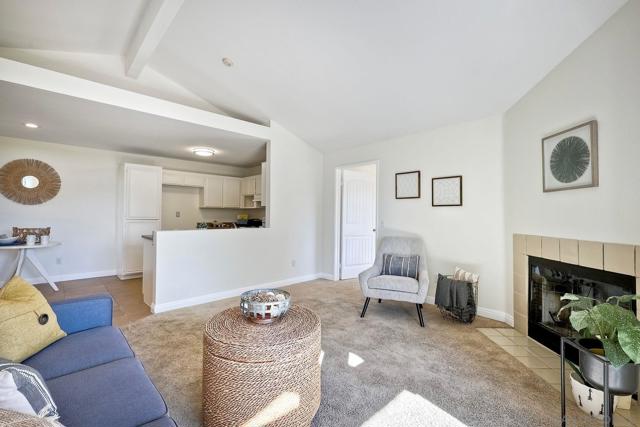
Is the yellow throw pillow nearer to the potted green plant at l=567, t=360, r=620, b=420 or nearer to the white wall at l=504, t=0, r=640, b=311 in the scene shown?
the potted green plant at l=567, t=360, r=620, b=420

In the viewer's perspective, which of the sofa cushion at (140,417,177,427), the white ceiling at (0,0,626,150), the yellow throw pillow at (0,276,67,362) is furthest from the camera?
the white ceiling at (0,0,626,150)

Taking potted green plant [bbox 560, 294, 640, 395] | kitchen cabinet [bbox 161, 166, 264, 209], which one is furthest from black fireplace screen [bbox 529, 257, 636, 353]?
kitchen cabinet [bbox 161, 166, 264, 209]

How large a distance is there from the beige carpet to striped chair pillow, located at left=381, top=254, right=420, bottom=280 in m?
0.46

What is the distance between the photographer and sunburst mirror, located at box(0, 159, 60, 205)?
420 cm

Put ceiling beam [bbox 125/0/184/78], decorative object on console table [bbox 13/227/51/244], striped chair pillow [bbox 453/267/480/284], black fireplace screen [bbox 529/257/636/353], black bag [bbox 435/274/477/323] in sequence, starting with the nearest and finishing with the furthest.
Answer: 1. black fireplace screen [bbox 529/257/636/353]
2. ceiling beam [bbox 125/0/184/78]
3. black bag [bbox 435/274/477/323]
4. striped chair pillow [bbox 453/267/480/284]
5. decorative object on console table [bbox 13/227/51/244]

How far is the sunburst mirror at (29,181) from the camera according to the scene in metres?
4.20

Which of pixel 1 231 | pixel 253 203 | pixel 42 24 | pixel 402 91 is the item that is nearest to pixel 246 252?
pixel 253 203

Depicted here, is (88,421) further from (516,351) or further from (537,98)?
(537,98)

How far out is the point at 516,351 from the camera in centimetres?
238

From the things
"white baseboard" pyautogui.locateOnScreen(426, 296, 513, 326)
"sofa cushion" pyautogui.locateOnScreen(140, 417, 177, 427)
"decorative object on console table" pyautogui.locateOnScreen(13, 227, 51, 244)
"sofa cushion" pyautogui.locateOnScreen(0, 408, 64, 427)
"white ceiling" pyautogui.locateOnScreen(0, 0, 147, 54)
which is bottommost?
"white baseboard" pyautogui.locateOnScreen(426, 296, 513, 326)

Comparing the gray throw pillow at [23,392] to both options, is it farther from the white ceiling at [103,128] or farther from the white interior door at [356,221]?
the white interior door at [356,221]

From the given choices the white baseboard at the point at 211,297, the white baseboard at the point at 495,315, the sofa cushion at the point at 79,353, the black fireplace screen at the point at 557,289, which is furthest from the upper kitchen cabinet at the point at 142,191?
the black fireplace screen at the point at 557,289

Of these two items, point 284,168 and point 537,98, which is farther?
point 284,168

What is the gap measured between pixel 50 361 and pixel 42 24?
315 cm
